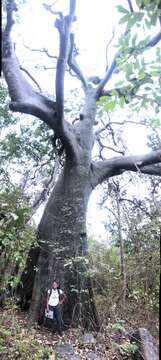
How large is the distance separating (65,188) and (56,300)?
2534 millimetres

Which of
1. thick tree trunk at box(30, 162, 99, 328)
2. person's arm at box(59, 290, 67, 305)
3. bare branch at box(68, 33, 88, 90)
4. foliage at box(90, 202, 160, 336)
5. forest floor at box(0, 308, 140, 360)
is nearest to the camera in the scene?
forest floor at box(0, 308, 140, 360)

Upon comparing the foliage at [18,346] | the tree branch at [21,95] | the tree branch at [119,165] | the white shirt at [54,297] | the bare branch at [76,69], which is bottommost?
the foliage at [18,346]

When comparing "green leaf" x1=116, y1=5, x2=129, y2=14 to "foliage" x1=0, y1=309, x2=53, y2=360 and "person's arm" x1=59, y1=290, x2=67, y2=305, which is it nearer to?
"foliage" x1=0, y1=309, x2=53, y2=360

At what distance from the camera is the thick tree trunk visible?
8289 millimetres

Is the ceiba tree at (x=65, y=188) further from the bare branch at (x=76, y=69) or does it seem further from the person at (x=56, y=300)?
the bare branch at (x=76, y=69)

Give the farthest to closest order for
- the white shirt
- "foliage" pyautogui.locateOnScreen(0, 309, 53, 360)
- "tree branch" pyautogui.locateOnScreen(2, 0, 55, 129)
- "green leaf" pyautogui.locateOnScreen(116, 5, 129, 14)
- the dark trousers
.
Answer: "tree branch" pyautogui.locateOnScreen(2, 0, 55, 129)
the white shirt
the dark trousers
"foliage" pyautogui.locateOnScreen(0, 309, 53, 360)
"green leaf" pyautogui.locateOnScreen(116, 5, 129, 14)

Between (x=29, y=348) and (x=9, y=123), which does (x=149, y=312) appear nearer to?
(x=29, y=348)

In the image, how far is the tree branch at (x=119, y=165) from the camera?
1009cm

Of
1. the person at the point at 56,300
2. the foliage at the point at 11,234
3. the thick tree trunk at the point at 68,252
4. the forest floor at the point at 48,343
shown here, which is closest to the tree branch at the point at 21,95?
the thick tree trunk at the point at 68,252

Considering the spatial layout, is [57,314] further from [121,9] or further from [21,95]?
[121,9]

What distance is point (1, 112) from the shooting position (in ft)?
46.4

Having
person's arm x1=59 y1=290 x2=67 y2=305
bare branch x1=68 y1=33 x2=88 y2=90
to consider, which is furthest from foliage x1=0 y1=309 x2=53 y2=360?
bare branch x1=68 y1=33 x2=88 y2=90

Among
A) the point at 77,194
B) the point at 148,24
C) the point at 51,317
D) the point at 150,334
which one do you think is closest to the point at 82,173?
the point at 77,194

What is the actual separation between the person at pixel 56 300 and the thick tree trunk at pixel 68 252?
0.71ft
